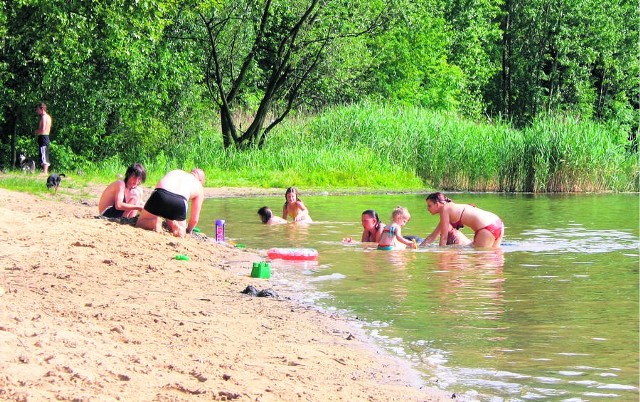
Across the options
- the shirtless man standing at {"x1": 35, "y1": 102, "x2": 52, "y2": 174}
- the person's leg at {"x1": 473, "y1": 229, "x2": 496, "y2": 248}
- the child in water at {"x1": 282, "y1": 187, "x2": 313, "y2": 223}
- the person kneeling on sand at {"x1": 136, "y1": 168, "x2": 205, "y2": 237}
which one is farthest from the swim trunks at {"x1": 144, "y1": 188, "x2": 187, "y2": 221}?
the shirtless man standing at {"x1": 35, "y1": 102, "x2": 52, "y2": 174}

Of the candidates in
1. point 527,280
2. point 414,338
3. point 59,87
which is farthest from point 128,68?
point 414,338

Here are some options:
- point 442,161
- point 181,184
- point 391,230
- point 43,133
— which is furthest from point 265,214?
point 442,161

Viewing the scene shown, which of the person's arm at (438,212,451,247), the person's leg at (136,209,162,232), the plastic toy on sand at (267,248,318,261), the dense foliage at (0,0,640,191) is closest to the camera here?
the person's leg at (136,209,162,232)

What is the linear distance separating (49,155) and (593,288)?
19766 mm

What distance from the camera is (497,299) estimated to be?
10.2 meters

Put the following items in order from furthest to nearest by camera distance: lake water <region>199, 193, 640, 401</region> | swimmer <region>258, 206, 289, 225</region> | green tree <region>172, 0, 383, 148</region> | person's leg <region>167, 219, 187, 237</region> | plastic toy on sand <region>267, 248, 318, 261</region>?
green tree <region>172, 0, 383, 148</region> < swimmer <region>258, 206, 289, 225</region> < plastic toy on sand <region>267, 248, 318, 261</region> < person's leg <region>167, 219, 187, 237</region> < lake water <region>199, 193, 640, 401</region>

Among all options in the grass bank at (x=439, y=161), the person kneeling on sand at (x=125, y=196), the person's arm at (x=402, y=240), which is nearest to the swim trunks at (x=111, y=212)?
the person kneeling on sand at (x=125, y=196)

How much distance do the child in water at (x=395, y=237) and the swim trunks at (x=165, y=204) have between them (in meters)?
3.45

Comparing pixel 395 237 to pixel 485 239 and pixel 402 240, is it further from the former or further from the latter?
pixel 485 239

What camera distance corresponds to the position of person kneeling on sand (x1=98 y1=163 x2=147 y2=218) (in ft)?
44.8

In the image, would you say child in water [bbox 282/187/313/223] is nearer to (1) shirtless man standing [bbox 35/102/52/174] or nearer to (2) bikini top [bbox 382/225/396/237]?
(2) bikini top [bbox 382/225/396/237]

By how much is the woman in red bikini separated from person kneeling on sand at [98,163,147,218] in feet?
14.3

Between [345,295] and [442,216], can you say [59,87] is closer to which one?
[442,216]

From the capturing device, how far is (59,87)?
90.3 ft
